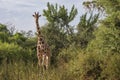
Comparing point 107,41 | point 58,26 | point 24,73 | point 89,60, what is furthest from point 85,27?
point 24,73

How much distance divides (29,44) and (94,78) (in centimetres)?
2092

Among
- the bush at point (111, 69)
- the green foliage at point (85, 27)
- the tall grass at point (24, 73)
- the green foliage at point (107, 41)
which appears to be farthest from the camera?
the green foliage at point (85, 27)

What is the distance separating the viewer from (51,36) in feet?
127

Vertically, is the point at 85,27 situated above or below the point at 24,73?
above

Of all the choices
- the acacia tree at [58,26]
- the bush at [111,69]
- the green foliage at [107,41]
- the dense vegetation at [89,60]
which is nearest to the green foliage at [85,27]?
the acacia tree at [58,26]

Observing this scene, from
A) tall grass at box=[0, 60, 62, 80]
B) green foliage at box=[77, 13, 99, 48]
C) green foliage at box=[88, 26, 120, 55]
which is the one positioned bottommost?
tall grass at box=[0, 60, 62, 80]

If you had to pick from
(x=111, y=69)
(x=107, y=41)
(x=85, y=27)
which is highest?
(x=85, y=27)

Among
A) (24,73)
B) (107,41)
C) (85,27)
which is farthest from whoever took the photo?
(85,27)

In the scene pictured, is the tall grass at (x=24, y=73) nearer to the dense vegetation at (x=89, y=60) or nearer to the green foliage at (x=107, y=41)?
the dense vegetation at (x=89, y=60)

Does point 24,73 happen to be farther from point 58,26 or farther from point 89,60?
point 58,26

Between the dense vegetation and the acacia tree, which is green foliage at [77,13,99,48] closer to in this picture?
the acacia tree

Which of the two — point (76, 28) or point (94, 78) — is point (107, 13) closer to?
point (94, 78)

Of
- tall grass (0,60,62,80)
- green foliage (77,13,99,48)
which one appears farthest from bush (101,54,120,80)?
green foliage (77,13,99,48)

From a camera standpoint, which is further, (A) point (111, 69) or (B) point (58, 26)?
(B) point (58, 26)
